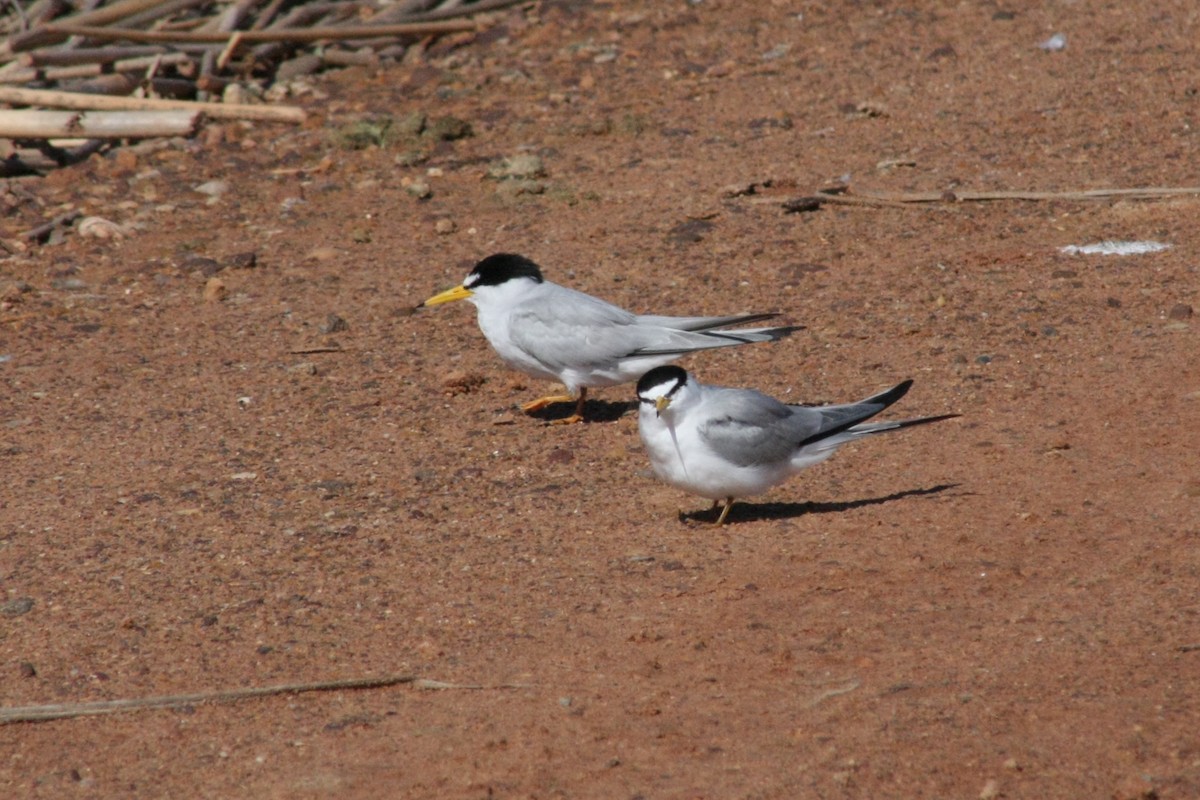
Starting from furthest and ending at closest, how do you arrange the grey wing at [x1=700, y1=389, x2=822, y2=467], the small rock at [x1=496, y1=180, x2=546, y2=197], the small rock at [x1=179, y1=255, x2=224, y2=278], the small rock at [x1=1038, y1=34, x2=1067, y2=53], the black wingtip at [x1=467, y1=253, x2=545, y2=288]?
the small rock at [x1=1038, y1=34, x2=1067, y2=53] < the small rock at [x1=496, y1=180, x2=546, y2=197] < the small rock at [x1=179, y1=255, x2=224, y2=278] < the black wingtip at [x1=467, y1=253, x2=545, y2=288] < the grey wing at [x1=700, y1=389, x2=822, y2=467]

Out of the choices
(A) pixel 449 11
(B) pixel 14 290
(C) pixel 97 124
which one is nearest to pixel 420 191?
(C) pixel 97 124

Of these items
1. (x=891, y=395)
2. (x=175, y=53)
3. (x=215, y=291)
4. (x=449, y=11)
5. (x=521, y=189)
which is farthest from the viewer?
(x=449, y=11)

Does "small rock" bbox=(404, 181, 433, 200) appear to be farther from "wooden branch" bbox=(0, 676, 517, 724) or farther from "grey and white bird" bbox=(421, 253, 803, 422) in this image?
"wooden branch" bbox=(0, 676, 517, 724)

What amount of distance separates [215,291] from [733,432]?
3.96 metres

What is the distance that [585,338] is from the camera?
6754mm

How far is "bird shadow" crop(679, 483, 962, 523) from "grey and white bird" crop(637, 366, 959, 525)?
0.16 m

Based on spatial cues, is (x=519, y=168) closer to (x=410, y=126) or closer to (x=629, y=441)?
(x=410, y=126)

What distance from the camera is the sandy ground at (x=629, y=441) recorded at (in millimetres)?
4203

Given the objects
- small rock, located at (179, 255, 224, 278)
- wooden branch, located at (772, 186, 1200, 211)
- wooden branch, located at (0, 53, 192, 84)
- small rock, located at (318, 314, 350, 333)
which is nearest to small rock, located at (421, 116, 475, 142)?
wooden branch, located at (0, 53, 192, 84)

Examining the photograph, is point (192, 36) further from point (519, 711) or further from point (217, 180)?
point (519, 711)

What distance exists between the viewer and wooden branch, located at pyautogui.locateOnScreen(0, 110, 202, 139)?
9.71 meters

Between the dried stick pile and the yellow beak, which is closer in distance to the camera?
the yellow beak

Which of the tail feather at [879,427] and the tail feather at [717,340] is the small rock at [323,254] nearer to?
the tail feather at [717,340]

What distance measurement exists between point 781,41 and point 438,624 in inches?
293
